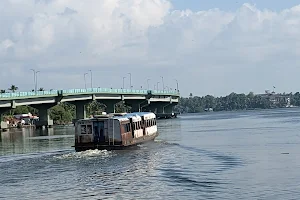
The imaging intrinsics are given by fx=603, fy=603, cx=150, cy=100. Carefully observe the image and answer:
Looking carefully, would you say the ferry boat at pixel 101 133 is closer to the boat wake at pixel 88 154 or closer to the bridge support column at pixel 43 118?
the boat wake at pixel 88 154

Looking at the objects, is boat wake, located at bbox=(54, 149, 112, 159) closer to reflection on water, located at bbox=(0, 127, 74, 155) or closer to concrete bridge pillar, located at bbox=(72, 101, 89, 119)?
reflection on water, located at bbox=(0, 127, 74, 155)

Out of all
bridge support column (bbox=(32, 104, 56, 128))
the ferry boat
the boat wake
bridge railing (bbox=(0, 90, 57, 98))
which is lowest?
the boat wake

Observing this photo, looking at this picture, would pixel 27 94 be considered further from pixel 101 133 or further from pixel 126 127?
A: pixel 101 133

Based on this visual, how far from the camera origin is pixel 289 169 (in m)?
40.8

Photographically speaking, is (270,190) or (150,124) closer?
(270,190)

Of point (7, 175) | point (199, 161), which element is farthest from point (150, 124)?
point (7, 175)

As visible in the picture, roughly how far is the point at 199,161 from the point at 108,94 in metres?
136

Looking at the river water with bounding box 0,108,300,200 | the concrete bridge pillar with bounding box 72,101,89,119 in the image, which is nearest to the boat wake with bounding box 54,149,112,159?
the river water with bounding box 0,108,300,200

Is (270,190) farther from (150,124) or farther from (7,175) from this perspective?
(150,124)

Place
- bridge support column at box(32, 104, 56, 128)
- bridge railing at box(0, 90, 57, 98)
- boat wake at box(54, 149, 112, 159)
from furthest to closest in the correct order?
bridge support column at box(32, 104, 56, 128), bridge railing at box(0, 90, 57, 98), boat wake at box(54, 149, 112, 159)

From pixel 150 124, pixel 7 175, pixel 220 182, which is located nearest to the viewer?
pixel 220 182

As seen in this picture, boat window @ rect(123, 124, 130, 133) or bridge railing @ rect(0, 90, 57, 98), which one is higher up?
bridge railing @ rect(0, 90, 57, 98)

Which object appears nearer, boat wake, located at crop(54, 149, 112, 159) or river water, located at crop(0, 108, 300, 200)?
river water, located at crop(0, 108, 300, 200)

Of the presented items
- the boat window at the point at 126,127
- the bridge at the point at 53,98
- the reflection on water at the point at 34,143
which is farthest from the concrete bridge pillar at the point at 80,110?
the boat window at the point at 126,127
